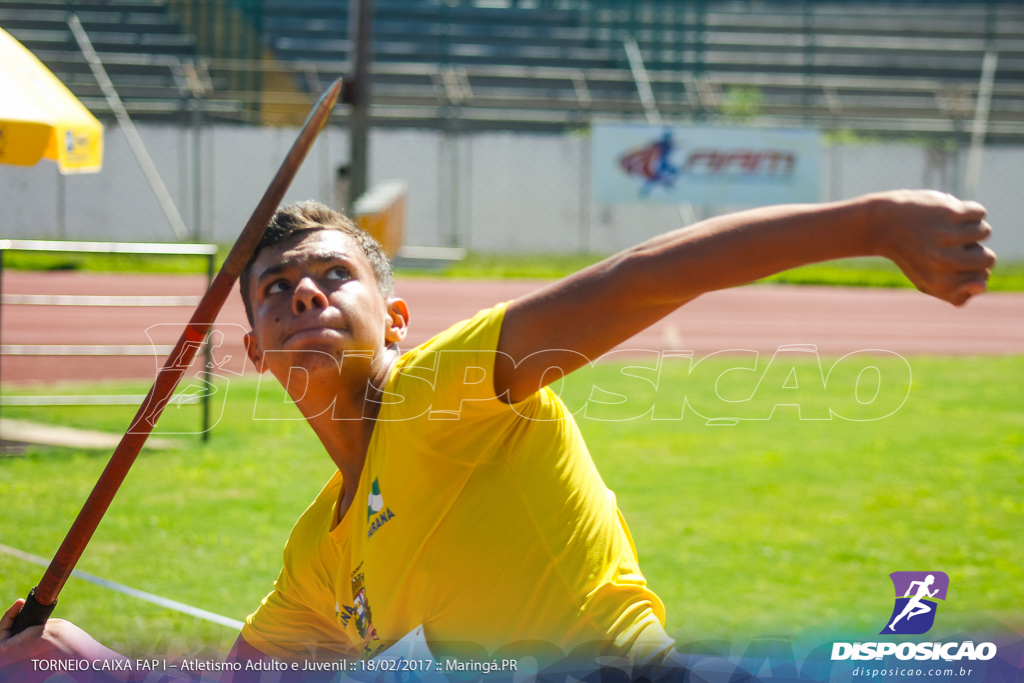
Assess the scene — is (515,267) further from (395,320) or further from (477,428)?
(477,428)

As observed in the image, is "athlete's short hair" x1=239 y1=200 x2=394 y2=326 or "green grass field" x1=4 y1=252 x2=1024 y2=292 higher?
"athlete's short hair" x1=239 y1=200 x2=394 y2=326

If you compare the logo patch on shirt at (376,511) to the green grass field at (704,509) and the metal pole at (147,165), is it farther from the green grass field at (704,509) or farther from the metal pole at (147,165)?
the metal pole at (147,165)

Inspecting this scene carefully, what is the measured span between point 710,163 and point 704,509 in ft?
34.7

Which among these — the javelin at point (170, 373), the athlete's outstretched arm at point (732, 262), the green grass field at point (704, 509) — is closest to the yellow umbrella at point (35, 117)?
the green grass field at point (704, 509)

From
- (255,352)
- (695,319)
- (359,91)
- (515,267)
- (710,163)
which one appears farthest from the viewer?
(515,267)

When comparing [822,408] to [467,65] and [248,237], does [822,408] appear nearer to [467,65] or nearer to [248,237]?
[248,237]

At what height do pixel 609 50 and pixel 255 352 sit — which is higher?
pixel 609 50

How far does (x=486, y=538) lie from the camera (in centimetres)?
155

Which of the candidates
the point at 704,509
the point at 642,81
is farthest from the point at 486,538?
the point at 642,81

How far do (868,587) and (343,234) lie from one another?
2953 millimetres

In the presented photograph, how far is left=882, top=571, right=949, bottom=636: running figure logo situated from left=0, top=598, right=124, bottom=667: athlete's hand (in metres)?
1.53

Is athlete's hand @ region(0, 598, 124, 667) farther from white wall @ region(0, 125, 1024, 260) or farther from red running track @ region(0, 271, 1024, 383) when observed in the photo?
white wall @ region(0, 125, 1024, 260)

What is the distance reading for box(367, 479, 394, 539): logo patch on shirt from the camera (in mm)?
1572

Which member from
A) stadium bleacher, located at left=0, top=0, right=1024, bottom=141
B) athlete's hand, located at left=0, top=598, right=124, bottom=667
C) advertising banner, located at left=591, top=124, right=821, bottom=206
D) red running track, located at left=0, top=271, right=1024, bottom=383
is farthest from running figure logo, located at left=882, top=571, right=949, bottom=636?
stadium bleacher, located at left=0, top=0, right=1024, bottom=141
